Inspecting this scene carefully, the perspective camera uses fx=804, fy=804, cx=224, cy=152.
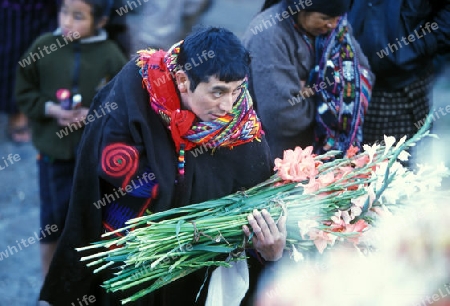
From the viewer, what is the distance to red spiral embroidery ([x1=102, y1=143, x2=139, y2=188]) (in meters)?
2.97

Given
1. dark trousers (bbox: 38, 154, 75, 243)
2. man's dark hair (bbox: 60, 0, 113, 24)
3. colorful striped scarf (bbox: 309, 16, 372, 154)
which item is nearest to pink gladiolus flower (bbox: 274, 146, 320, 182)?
colorful striped scarf (bbox: 309, 16, 372, 154)

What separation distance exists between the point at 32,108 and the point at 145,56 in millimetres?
1511

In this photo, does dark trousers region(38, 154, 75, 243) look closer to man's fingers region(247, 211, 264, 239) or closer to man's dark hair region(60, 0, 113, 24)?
man's dark hair region(60, 0, 113, 24)

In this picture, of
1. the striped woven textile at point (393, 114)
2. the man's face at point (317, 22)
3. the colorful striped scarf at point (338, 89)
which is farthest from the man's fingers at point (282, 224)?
the striped woven textile at point (393, 114)

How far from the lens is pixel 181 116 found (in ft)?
9.60

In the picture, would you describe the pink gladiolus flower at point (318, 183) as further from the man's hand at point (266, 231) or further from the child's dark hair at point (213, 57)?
the child's dark hair at point (213, 57)

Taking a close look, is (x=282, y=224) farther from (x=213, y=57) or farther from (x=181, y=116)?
(x=213, y=57)

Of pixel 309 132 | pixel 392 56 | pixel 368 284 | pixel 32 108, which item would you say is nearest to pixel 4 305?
pixel 32 108

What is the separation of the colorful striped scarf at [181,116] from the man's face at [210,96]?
0.03m

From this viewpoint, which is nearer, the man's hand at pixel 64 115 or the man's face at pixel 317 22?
the man's face at pixel 317 22

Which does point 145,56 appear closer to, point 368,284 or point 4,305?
point 368,284

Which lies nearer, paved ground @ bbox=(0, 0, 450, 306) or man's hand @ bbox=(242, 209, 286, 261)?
man's hand @ bbox=(242, 209, 286, 261)

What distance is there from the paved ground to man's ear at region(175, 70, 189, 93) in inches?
63.3

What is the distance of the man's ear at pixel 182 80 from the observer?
2.93m
